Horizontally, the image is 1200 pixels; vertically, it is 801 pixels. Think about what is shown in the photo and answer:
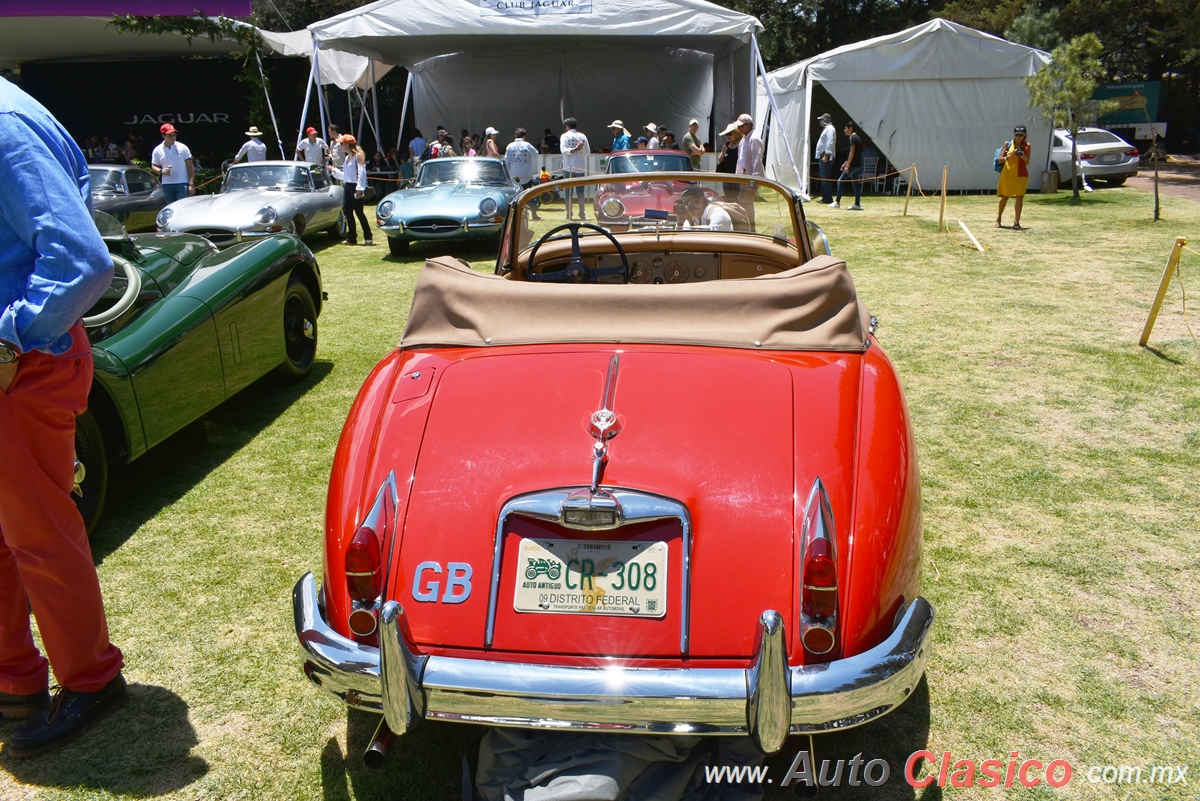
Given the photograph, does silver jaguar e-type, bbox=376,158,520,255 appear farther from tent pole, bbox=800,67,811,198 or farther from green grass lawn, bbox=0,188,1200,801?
tent pole, bbox=800,67,811,198

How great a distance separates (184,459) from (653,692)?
3.82 m

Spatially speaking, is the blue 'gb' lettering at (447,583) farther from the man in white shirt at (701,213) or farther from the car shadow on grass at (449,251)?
the car shadow on grass at (449,251)

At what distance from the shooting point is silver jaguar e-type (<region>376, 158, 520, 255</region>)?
11641 millimetres

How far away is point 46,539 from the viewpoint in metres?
2.48

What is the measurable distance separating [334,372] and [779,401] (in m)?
4.60

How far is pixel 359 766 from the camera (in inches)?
101

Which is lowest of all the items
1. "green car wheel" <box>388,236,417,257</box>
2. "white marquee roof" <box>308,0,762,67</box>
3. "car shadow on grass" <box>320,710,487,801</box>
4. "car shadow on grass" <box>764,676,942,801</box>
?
"car shadow on grass" <box>320,710,487,801</box>

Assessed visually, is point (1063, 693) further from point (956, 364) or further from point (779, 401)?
point (956, 364)

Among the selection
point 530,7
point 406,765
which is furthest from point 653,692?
point 530,7

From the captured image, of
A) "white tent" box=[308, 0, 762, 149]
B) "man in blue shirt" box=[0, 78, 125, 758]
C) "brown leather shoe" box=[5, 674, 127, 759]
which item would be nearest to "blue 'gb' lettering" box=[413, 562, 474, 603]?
"man in blue shirt" box=[0, 78, 125, 758]

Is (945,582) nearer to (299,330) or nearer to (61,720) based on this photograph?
(61,720)

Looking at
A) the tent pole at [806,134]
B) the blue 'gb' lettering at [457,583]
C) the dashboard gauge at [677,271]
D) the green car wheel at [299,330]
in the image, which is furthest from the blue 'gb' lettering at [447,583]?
the tent pole at [806,134]

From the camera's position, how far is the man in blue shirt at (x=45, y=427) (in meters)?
2.25

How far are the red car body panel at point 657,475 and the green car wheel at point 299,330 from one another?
3302 millimetres
